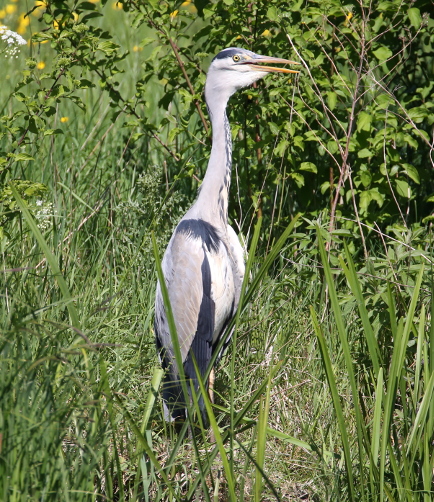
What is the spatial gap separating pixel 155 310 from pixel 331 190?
128 cm

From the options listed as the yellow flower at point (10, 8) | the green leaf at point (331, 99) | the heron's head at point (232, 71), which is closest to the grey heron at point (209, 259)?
the heron's head at point (232, 71)

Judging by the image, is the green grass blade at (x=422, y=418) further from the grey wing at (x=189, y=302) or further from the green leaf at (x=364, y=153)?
the green leaf at (x=364, y=153)

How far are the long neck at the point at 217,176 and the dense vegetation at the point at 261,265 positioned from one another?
0.27 metres

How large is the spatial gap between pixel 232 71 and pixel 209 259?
3.07 feet

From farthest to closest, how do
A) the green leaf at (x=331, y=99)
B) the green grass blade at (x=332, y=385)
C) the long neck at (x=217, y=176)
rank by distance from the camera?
the green leaf at (x=331, y=99) < the long neck at (x=217, y=176) < the green grass blade at (x=332, y=385)

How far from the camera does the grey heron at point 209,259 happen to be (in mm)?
3021

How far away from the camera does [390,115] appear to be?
10.7ft

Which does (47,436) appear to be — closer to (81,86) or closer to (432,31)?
(81,86)

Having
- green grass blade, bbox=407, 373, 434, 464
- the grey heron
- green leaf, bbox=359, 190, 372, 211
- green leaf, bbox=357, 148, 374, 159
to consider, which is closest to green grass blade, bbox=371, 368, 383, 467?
green grass blade, bbox=407, 373, 434, 464

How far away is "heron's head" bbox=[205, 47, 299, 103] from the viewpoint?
3186 mm

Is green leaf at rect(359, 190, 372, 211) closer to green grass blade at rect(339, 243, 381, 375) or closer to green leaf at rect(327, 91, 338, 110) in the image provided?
green leaf at rect(327, 91, 338, 110)

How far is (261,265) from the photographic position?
132 inches

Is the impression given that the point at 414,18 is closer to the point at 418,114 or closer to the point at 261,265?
the point at 418,114

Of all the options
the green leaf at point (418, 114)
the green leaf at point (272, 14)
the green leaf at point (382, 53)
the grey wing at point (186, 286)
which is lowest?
the grey wing at point (186, 286)
